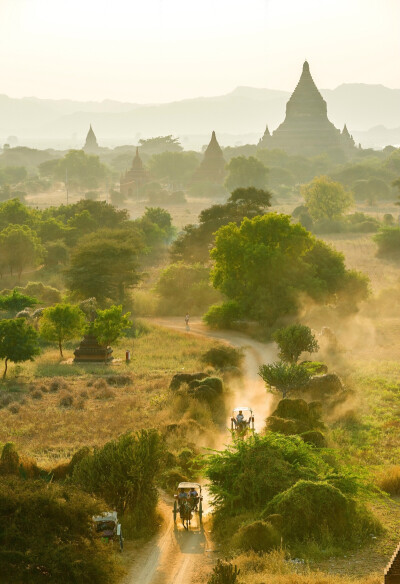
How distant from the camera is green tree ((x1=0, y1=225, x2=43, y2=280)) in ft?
224

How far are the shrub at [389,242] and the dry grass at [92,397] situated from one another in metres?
34.8

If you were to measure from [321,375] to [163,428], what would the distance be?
8.87 metres

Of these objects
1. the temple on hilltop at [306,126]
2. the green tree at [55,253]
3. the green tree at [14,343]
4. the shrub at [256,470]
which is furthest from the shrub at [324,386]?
the temple on hilltop at [306,126]

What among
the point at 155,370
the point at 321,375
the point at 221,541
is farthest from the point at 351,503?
the point at 155,370

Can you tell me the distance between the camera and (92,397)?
117 feet

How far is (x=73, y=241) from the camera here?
75.8 m

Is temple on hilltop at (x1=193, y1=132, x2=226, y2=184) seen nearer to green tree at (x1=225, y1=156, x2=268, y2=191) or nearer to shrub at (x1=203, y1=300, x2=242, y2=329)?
green tree at (x1=225, y1=156, x2=268, y2=191)

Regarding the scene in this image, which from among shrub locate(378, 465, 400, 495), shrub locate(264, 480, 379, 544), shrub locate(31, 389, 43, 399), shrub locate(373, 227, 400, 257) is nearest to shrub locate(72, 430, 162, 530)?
shrub locate(264, 480, 379, 544)

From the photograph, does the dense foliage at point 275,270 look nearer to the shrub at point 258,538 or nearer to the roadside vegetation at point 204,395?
the roadside vegetation at point 204,395

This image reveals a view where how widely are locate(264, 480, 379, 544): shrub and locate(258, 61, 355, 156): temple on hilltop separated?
170 m

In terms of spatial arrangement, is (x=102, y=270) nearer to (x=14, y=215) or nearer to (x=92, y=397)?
(x=92, y=397)

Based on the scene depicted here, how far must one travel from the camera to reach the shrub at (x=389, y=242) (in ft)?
254

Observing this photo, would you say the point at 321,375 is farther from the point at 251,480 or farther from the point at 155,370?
the point at 251,480

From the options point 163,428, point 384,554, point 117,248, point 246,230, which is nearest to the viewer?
point 384,554
